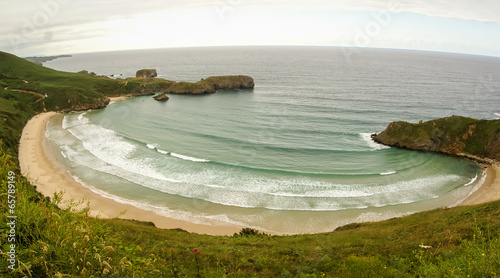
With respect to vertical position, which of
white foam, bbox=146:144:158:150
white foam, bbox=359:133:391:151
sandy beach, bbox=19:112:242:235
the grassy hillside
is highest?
the grassy hillside

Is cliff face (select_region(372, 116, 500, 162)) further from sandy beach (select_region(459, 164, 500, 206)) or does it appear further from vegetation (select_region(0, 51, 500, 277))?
vegetation (select_region(0, 51, 500, 277))

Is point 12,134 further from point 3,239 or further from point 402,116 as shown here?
point 402,116

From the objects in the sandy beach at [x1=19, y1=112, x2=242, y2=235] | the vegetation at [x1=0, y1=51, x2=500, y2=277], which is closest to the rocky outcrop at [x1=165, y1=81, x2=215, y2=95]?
the sandy beach at [x1=19, y1=112, x2=242, y2=235]

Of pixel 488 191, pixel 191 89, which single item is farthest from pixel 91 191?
pixel 191 89

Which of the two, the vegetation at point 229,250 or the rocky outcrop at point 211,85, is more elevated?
the rocky outcrop at point 211,85

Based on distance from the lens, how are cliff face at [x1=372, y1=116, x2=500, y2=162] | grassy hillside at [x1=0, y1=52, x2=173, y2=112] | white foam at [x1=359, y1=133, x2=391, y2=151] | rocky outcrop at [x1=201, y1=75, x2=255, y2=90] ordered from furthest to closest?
rocky outcrop at [x1=201, y1=75, x2=255, y2=90], grassy hillside at [x1=0, y1=52, x2=173, y2=112], white foam at [x1=359, y1=133, x2=391, y2=151], cliff face at [x1=372, y1=116, x2=500, y2=162]

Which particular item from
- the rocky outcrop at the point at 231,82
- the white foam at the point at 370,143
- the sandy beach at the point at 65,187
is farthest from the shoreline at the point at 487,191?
the rocky outcrop at the point at 231,82

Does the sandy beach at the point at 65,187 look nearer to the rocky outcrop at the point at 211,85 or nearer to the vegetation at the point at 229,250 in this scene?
the vegetation at the point at 229,250

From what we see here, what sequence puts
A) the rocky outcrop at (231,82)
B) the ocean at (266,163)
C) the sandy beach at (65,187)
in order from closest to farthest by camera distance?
the sandy beach at (65,187), the ocean at (266,163), the rocky outcrop at (231,82)
